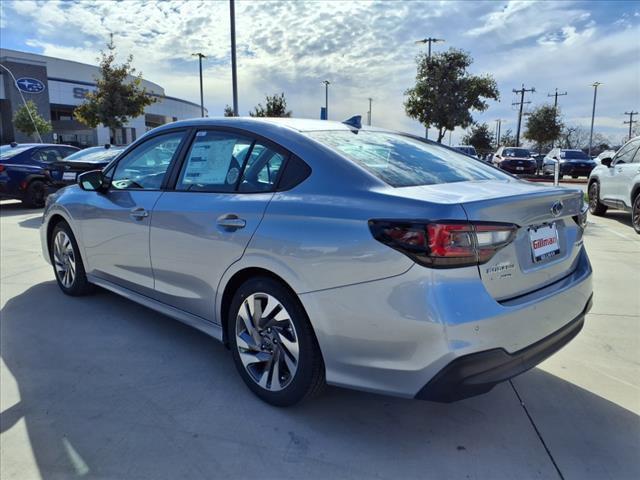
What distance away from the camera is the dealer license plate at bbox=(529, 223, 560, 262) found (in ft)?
7.72

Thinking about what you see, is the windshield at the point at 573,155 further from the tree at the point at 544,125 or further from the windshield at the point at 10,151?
the windshield at the point at 10,151

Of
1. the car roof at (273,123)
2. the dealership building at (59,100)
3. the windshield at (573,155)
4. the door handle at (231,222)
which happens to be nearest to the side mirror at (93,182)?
the car roof at (273,123)

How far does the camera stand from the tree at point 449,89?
2039 cm

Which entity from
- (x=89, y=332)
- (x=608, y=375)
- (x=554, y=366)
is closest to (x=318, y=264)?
(x=554, y=366)

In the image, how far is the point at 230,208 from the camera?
2.82m

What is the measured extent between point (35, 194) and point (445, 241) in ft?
Result: 37.0

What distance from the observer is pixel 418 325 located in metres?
2.06

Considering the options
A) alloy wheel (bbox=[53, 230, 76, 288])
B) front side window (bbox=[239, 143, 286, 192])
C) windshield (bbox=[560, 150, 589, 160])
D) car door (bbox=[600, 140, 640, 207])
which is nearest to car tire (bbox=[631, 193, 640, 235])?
car door (bbox=[600, 140, 640, 207])

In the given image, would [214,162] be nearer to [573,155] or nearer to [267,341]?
[267,341]

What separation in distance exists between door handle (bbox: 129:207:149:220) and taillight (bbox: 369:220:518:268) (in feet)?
6.56

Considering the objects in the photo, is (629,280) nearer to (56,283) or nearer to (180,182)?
(180,182)

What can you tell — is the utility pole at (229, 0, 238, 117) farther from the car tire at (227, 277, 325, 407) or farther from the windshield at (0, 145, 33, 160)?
the car tire at (227, 277, 325, 407)

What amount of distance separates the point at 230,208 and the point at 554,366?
7.81ft

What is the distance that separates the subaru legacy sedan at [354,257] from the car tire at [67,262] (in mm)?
1203
